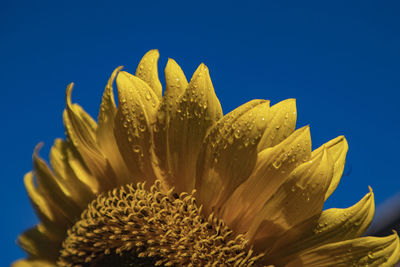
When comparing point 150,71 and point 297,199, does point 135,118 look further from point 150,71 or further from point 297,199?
point 297,199

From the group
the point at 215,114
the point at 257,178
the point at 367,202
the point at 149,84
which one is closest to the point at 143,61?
the point at 149,84

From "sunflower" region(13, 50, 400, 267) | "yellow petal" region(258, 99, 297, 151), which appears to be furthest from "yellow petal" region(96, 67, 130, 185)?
"yellow petal" region(258, 99, 297, 151)

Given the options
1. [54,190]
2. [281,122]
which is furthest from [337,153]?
[54,190]

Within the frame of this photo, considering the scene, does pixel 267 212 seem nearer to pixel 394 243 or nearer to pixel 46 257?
pixel 394 243

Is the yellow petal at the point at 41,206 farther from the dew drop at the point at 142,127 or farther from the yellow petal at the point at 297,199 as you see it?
the yellow petal at the point at 297,199

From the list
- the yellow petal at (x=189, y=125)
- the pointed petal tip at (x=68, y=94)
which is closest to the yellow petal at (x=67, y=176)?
the pointed petal tip at (x=68, y=94)

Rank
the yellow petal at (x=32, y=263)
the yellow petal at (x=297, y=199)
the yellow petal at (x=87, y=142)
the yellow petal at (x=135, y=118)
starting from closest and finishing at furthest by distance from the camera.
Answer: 1. the yellow petal at (x=297, y=199)
2. the yellow petal at (x=135, y=118)
3. the yellow petal at (x=87, y=142)
4. the yellow petal at (x=32, y=263)
